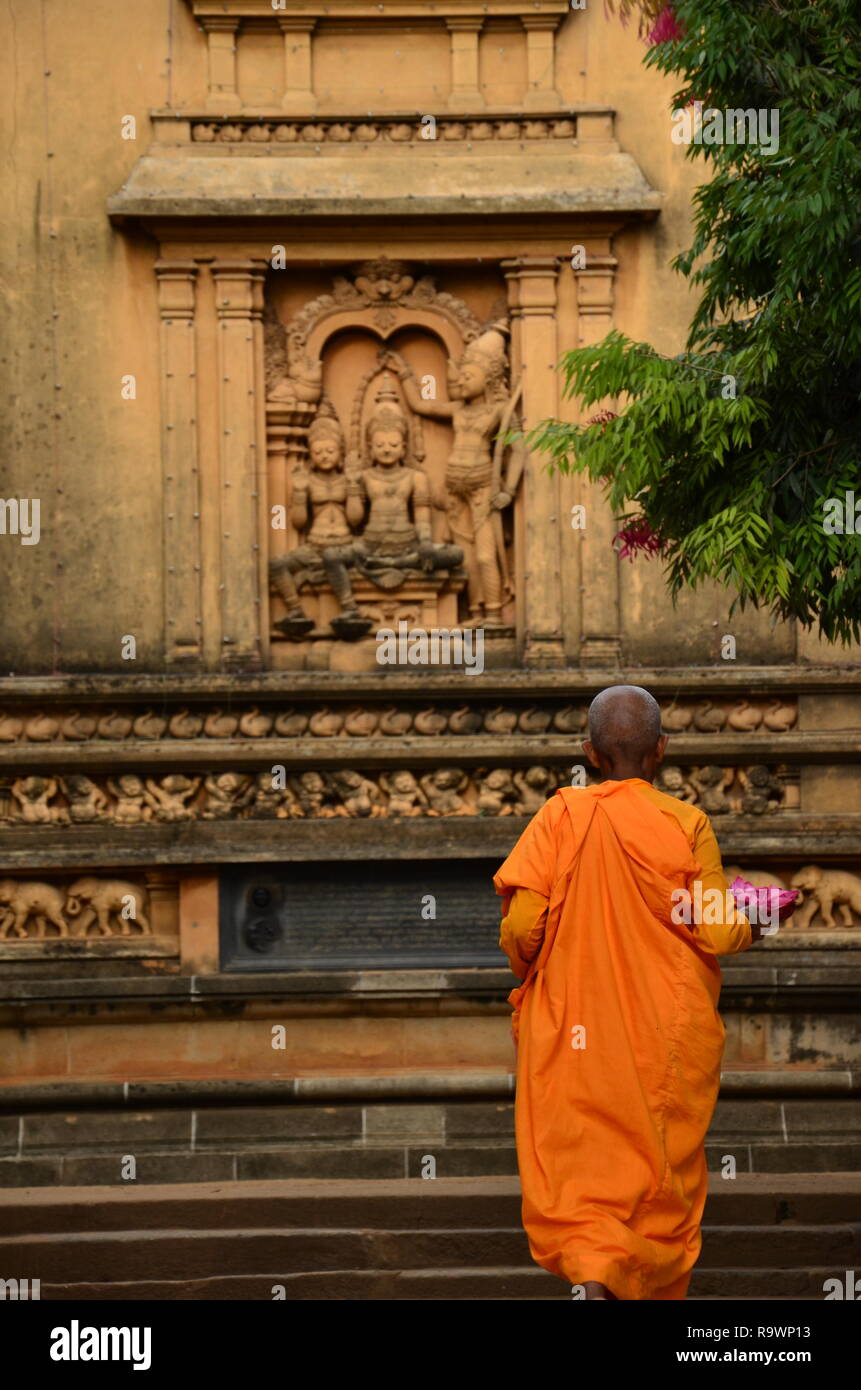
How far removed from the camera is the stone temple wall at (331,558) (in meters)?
9.97

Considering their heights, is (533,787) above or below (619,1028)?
above

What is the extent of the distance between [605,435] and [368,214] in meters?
3.38

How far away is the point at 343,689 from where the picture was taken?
10.2m

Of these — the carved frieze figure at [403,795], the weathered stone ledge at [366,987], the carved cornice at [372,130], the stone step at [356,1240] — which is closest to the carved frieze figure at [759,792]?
the weathered stone ledge at [366,987]

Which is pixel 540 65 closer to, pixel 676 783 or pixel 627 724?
pixel 676 783

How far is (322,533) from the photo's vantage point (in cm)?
1052

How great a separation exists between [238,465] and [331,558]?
0.68 meters

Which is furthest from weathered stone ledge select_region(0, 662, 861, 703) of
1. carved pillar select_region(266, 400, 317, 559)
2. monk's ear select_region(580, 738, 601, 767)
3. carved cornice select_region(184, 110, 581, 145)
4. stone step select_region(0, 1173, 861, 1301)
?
monk's ear select_region(580, 738, 601, 767)

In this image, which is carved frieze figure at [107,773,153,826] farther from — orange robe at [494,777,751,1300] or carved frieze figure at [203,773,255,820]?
orange robe at [494,777,751,1300]

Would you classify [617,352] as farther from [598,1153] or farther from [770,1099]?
[770,1099]

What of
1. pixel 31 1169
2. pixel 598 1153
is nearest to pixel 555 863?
pixel 598 1153

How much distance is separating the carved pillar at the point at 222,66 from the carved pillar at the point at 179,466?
87 centimetres

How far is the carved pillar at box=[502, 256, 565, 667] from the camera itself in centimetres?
1041

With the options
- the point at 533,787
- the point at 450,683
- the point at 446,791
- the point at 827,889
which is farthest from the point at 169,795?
the point at 827,889
